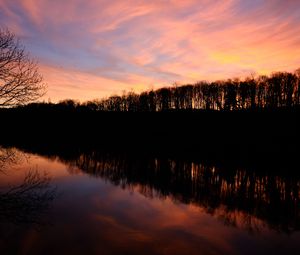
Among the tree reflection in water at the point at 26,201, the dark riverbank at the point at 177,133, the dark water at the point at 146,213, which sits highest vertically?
the dark riverbank at the point at 177,133

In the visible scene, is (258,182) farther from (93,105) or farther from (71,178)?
(93,105)

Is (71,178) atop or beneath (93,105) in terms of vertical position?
beneath

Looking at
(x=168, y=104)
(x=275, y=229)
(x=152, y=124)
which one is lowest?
(x=275, y=229)

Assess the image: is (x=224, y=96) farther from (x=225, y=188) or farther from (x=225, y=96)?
(x=225, y=188)

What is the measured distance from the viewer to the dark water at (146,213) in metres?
9.98

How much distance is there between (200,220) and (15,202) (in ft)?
28.0

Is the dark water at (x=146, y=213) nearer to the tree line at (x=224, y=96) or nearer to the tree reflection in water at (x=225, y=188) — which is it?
the tree reflection in water at (x=225, y=188)

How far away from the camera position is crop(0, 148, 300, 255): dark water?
9.98 metres

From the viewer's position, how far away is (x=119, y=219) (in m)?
13.0

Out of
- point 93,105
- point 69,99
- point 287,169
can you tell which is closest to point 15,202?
point 287,169

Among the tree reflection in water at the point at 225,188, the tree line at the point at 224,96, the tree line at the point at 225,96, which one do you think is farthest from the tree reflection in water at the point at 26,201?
the tree line at the point at 225,96

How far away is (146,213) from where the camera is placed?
558 inches

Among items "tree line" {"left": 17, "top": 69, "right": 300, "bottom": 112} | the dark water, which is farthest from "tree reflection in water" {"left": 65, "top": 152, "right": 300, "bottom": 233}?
"tree line" {"left": 17, "top": 69, "right": 300, "bottom": 112}

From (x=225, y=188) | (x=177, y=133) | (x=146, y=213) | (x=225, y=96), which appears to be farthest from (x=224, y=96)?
(x=146, y=213)
